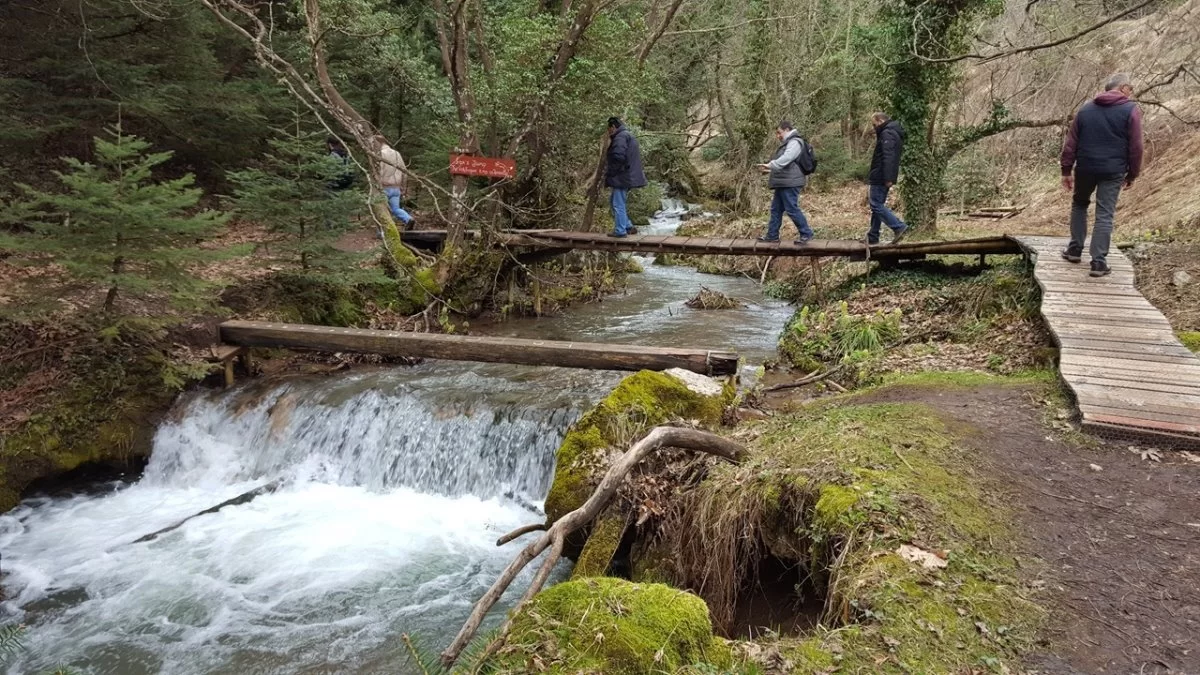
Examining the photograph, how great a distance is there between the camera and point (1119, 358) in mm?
5793

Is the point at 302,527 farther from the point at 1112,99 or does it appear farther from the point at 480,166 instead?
the point at 1112,99

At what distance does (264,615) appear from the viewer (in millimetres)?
5656

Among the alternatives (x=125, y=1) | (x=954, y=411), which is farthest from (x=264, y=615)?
(x=125, y=1)

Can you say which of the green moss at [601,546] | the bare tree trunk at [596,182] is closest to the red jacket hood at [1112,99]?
the green moss at [601,546]

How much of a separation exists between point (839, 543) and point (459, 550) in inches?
164

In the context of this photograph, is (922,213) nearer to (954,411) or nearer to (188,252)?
(954,411)

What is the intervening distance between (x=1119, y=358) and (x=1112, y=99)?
3.26 m

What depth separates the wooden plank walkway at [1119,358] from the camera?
4.74m

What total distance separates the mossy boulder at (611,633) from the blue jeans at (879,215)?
9.31m

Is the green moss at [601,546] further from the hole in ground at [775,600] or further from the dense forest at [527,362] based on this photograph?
the hole in ground at [775,600]

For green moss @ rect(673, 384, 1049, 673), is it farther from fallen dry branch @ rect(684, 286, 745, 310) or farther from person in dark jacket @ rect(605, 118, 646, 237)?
fallen dry branch @ rect(684, 286, 745, 310)

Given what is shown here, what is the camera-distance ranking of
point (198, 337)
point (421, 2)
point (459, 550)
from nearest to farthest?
1. point (459, 550)
2. point (198, 337)
3. point (421, 2)

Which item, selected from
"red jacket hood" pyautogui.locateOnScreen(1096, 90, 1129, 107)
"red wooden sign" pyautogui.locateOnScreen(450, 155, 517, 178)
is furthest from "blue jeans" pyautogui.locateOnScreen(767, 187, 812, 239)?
"red wooden sign" pyautogui.locateOnScreen(450, 155, 517, 178)

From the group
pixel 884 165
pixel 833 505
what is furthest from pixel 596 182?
Answer: pixel 833 505
